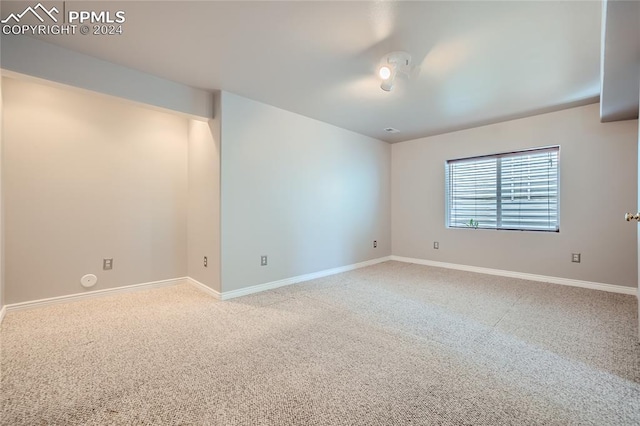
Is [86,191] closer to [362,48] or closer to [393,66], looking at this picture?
[362,48]

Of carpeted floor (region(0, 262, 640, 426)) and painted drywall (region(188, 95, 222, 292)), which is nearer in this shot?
carpeted floor (region(0, 262, 640, 426))

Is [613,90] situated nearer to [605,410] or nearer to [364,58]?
[364,58]

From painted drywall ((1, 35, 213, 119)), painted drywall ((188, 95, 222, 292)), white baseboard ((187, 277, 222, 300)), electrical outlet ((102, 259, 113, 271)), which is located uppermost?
painted drywall ((1, 35, 213, 119))

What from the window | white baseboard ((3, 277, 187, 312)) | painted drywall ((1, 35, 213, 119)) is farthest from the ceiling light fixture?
white baseboard ((3, 277, 187, 312))

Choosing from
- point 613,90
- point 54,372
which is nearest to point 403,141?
point 613,90

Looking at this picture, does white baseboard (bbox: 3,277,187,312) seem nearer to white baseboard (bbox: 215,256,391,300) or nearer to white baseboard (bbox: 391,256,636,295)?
white baseboard (bbox: 215,256,391,300)

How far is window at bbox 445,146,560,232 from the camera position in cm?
380

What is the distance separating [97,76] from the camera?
2.41m

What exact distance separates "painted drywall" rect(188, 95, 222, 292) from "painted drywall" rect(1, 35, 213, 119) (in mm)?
314

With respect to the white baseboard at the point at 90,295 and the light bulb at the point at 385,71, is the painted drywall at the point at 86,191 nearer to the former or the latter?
the white baseboard at the point at 90,295

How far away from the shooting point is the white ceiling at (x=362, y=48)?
182 cm

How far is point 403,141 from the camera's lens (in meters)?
5.19

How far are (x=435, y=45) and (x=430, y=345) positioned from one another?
2.27 meters

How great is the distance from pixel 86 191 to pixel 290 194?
225cm
